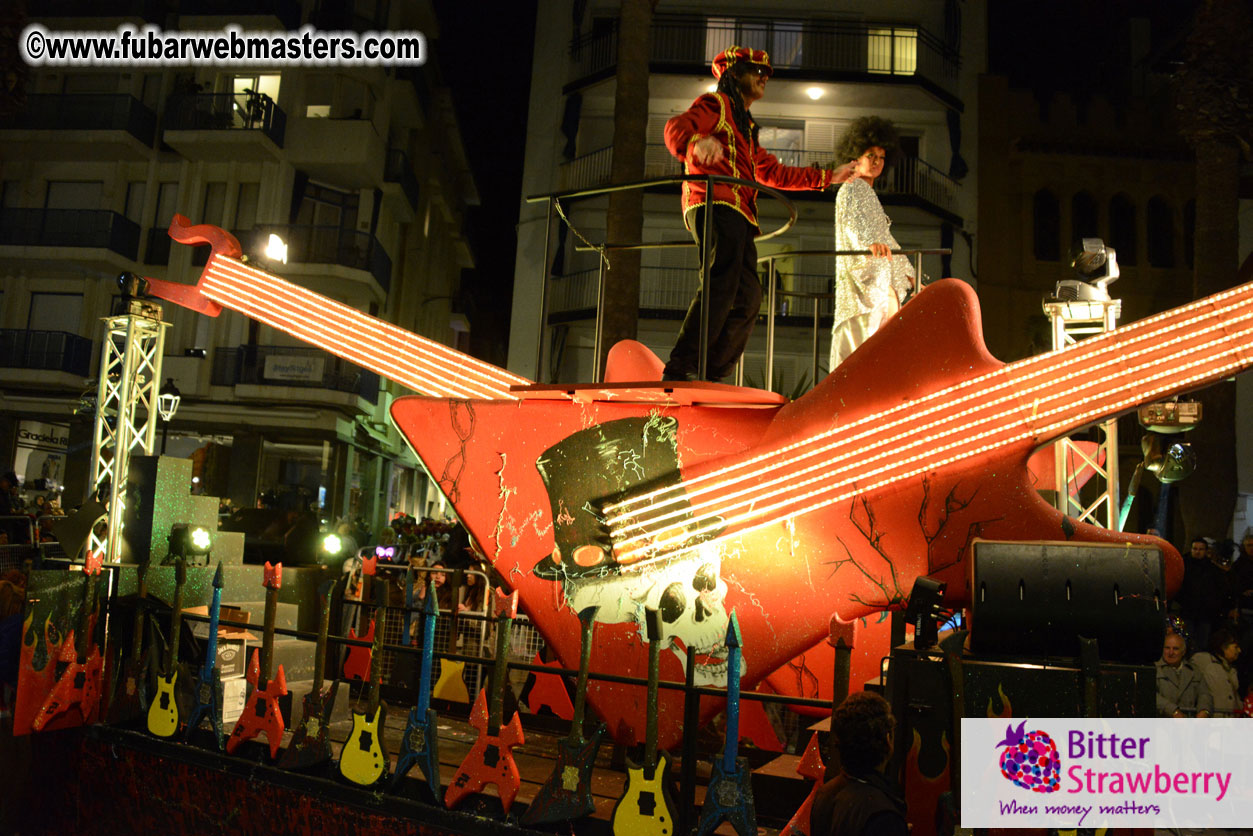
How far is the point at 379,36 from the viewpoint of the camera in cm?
2566

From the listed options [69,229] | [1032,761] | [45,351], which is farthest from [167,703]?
[69,229]

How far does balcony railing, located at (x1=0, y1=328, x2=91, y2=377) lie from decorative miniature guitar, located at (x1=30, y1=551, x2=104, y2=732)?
70.9 feet

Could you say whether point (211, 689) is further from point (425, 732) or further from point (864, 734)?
point (864, 734)

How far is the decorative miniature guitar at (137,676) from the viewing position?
4.78 metres

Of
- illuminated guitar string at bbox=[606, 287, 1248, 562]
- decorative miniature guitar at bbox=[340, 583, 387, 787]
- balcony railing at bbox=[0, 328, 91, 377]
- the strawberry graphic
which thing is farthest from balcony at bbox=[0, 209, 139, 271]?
the strawberry graphic

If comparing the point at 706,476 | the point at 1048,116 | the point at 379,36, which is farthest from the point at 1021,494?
the point at 379,36

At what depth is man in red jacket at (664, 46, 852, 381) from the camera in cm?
466

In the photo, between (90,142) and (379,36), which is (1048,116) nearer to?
(379,36)

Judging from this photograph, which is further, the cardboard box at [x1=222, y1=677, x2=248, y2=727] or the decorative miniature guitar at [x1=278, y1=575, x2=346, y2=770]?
the cardboard box at [x1=222, y1=677, x2=248, y2=727]

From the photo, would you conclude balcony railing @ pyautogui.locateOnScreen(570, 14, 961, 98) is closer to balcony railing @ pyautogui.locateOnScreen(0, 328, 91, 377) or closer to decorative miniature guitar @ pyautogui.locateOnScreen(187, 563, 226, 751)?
balcony railing @ pyautogui.locateOnScreen(0, 328, 91, 377)

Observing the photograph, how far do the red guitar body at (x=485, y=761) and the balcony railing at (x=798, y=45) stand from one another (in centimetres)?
1982

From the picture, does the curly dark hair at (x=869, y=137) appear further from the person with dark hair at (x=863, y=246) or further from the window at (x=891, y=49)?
the window at (x=891, y=49)

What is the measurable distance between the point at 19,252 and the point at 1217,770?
91.2ft

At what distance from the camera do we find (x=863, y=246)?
555cm
